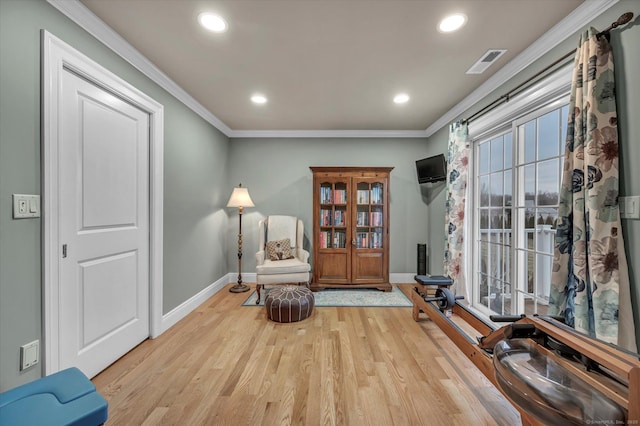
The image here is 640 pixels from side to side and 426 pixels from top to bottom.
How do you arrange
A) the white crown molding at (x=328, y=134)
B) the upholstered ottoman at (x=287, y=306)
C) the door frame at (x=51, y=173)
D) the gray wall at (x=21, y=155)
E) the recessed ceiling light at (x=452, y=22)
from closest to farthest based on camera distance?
the gray wall at (x=21, y=155) < the door frame at (x=51, y=173) < the recessed ceiling light at (x=452, y=22) < the upholstered ottoman at (x=287, y=306) < the white crown molding at (x=328, y=134)

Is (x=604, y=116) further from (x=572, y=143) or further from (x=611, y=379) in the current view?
(x=611, y=379)

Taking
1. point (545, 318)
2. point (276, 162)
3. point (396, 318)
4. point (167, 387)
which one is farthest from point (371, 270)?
point (167, 387)

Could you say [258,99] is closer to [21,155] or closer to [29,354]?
[21,155]

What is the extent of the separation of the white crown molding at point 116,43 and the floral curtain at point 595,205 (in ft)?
10.3

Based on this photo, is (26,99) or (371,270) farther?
(371,270)

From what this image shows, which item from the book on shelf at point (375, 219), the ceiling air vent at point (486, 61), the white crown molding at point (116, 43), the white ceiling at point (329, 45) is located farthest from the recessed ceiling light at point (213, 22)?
the book on shelf at point (375, 219)

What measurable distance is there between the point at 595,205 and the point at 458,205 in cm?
154

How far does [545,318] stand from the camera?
1.33m

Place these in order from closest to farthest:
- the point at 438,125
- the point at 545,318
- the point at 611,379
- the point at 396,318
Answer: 1. the point at 611,379
2. the point at 545,318
3. the point at 396,318
4. the point at 438,125

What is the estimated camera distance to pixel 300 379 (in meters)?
1.80

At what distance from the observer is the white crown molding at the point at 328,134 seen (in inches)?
161

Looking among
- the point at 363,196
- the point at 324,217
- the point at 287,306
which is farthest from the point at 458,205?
the point at 287,306

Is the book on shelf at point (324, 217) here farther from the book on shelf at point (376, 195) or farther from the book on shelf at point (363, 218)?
the book on shelf at point (376, 195)

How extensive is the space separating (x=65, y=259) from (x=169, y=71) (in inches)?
71.2
